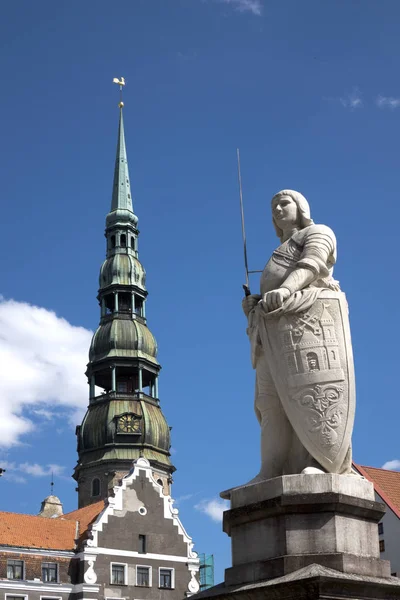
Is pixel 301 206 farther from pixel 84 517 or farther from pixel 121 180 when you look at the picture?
pixel 121 180

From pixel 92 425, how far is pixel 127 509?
947 inches

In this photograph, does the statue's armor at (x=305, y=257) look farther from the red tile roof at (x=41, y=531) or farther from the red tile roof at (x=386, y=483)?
the red tile roof at (x=41, y=531)

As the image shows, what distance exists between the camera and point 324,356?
8594 millimetres

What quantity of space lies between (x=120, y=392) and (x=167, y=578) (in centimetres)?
2675

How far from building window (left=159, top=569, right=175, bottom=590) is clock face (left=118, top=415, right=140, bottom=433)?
22953 millimetres

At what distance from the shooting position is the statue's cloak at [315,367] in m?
8.45

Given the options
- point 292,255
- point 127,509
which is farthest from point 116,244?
point 292,255

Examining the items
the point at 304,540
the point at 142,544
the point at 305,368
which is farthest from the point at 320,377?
the point at 142,544

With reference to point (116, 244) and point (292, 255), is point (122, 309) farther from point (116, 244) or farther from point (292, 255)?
point (292, 255)

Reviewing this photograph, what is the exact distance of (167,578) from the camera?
5053 cm

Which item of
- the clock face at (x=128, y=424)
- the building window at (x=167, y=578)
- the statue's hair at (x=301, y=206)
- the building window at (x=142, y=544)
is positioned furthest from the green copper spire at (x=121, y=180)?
the statue's hair at (x=301, y=206)

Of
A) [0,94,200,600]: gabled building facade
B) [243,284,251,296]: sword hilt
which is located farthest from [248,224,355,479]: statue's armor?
[0,94,200,600]: gabled building facade

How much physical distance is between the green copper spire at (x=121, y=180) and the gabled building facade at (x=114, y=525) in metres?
14.2

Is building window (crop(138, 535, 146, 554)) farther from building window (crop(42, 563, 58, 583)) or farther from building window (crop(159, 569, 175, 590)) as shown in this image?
building window (crop(42, 563, 58, 583))
